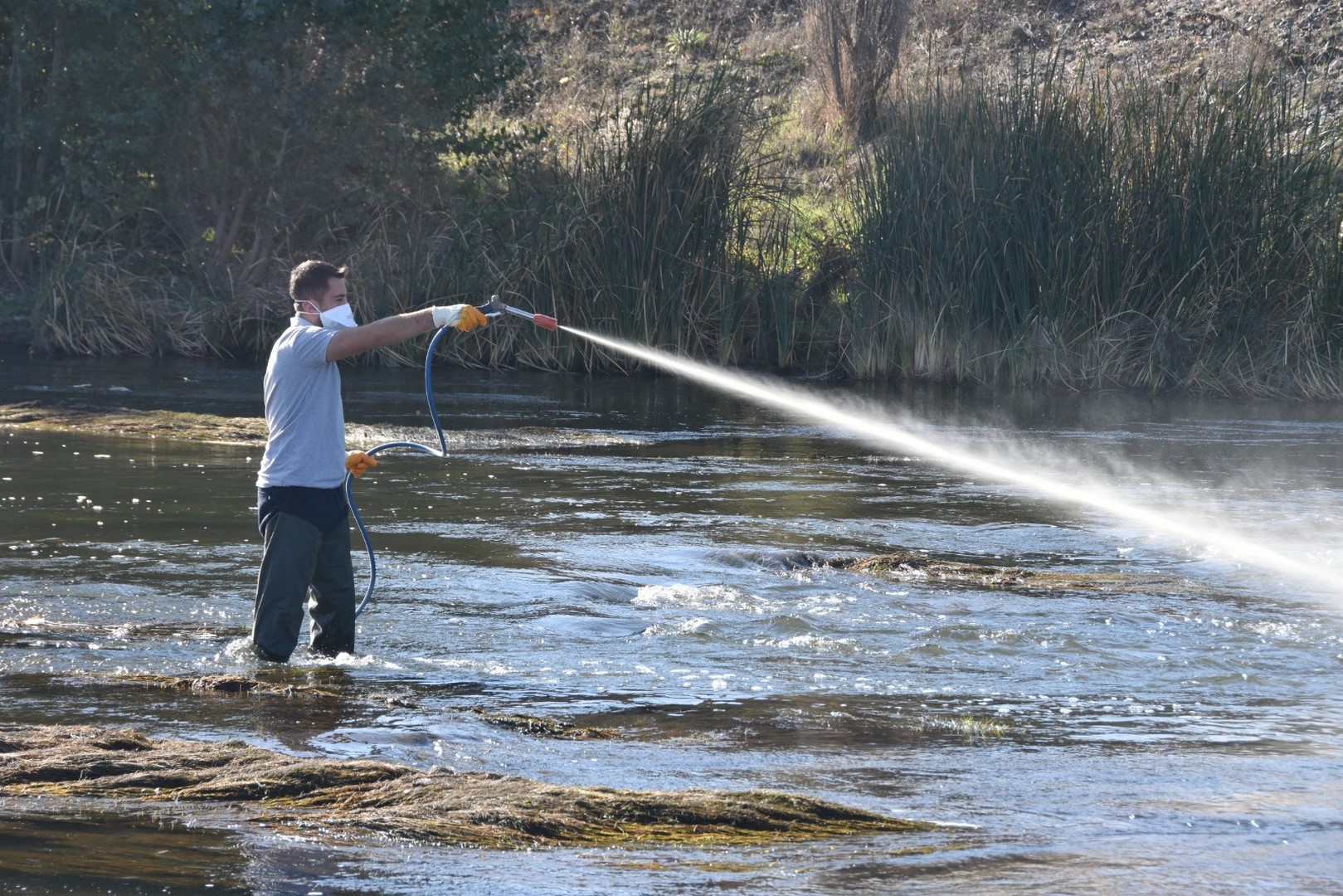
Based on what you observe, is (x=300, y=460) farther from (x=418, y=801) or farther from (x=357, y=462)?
(x=418, y=801)

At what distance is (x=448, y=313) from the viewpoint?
263 inches

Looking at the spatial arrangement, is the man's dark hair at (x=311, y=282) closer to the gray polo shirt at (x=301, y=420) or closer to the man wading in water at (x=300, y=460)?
the man wading in water at (x=300, y=460)

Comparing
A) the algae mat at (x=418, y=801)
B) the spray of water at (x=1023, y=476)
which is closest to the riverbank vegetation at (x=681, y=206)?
the spray of water at (x=1023, y=476)

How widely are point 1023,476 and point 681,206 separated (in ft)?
26.5

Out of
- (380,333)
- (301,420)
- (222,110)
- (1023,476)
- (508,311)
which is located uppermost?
(222,110)

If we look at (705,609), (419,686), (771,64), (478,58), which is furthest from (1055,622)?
(771,64)

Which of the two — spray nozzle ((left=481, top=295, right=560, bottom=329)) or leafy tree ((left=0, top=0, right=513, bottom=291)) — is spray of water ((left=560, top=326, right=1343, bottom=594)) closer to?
spray nozzle ((left=481, top=295, right=560, bottom=329))

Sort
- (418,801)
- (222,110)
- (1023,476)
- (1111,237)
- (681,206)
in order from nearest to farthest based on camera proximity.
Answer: (418,801)
(1023,476)
(1111,237)
(681,206)
(222,110)

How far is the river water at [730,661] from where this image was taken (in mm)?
4441

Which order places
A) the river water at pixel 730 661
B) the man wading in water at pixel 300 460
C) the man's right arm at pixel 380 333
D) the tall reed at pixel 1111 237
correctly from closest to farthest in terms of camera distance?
the river water at pixel 730 661
the man's right arm at pixel 380 333
the man wading in water at pixel 300 460
the tall reed at pixel 1111 237

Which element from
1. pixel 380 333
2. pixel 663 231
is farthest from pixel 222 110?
pixel 380 333

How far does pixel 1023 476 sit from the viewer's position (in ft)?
45.8

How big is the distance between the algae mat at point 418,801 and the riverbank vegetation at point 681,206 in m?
15.6

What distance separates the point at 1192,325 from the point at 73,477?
13.3 meters
